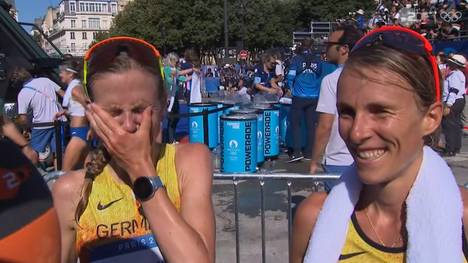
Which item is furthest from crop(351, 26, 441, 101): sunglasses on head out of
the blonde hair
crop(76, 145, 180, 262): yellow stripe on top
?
crop(76, 145, 180, 262): yellow stripe on top

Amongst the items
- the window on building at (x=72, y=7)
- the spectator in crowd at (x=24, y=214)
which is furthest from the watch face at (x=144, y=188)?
the window on building at (x=72, y=7)

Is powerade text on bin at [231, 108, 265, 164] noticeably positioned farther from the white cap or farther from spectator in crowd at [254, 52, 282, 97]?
the white cap

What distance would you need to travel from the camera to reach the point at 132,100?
6.03ft

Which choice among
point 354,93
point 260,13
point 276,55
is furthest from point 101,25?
point 354,93

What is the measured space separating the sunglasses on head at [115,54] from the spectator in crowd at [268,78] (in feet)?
30.2

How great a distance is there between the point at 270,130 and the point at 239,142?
137cm

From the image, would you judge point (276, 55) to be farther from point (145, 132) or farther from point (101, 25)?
point (101, 25)

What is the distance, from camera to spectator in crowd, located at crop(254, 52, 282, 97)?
1133cm

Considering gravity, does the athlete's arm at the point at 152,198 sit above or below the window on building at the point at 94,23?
below

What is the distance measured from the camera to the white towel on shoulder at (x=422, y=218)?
155 cm

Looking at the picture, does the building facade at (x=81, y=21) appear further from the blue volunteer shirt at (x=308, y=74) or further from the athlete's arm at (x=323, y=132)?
the athlete's arm at (x=323, y=132)

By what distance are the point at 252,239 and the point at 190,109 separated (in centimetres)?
519

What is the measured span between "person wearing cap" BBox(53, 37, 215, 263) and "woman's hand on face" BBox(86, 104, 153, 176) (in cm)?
4

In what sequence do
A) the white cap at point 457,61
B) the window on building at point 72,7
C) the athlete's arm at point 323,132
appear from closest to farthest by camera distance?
the athlete's arm at point 323,132 → the white cap at point 457,61 → the window on building at point 72,7
